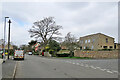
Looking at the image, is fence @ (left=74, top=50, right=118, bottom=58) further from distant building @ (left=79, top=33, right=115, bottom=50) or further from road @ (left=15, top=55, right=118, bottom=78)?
road @ (left=15, top=55, right=118, bottom=78)

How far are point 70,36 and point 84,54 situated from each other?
29.7 ft

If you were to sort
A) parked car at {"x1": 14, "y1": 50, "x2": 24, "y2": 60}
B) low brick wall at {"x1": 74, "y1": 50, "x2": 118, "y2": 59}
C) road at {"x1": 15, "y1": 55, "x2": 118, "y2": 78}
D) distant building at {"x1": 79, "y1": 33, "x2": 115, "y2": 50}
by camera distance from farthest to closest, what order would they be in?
distant building at {"x1": 79, "y1": 33, "x2": 115, "y2": 50} < low brick wall at {"x1": 74, "y1": 50, "x2": 118, "y2": 59} < parked car at {"x1": 14, "y1": 50, "x2": 24, "y2": 60} < road at {"x1": 15, "y1": 55, "x2": 118, "y2": 78}

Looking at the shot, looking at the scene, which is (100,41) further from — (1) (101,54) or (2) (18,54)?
(2) (18,54)

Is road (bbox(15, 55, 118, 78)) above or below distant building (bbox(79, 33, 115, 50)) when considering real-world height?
below

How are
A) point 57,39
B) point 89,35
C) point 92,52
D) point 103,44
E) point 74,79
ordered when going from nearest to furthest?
point 74,79 → point 92,52 → point 57,39 → point 103,44 → point 89,35

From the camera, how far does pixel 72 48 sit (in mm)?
42719

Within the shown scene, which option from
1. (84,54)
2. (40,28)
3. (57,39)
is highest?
(40,28)

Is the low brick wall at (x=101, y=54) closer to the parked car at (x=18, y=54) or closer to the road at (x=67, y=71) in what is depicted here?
the parked car at (x=18, y=54)

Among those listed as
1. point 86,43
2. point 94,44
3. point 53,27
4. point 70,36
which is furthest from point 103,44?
point 53,27

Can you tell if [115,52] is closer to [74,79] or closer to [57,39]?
[57,39]

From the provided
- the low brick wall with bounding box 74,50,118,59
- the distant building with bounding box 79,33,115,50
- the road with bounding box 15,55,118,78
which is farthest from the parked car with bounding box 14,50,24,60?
the distant building with bounding box 79,33,115,50

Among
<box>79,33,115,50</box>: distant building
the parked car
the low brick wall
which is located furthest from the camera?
<box>79,33,115,50</box>: distant building

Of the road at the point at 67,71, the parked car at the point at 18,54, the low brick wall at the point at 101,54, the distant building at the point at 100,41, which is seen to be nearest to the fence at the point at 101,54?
the low brick wall at the point at 101,54

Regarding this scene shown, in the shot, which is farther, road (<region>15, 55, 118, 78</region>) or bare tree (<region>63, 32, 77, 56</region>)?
bare tree (<region>63, 32, 77, 56</region>)
